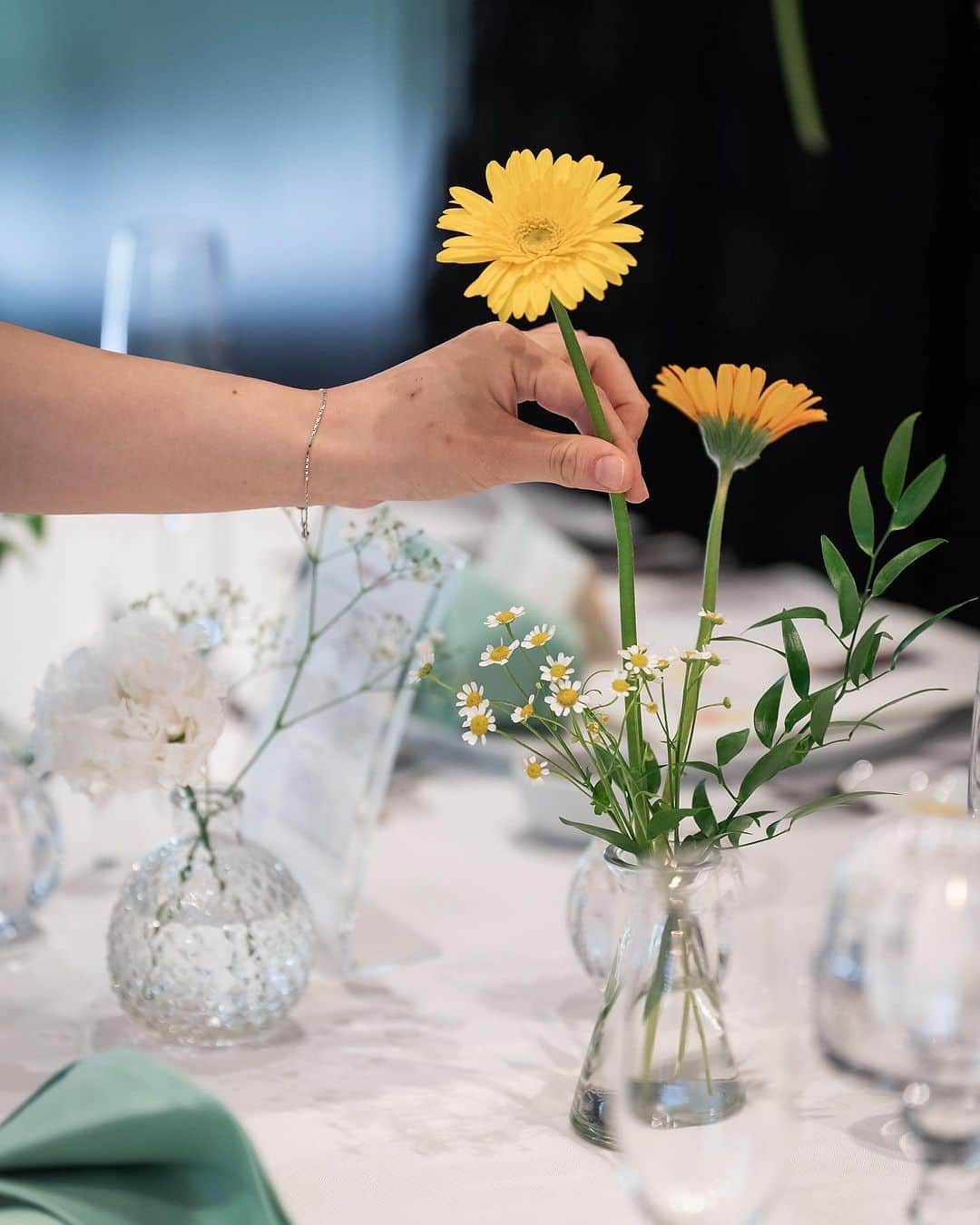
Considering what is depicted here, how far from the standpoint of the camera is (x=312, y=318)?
420 centimetres

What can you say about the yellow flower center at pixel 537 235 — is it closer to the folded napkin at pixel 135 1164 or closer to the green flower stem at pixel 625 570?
the green flower stem at pixel 625 570

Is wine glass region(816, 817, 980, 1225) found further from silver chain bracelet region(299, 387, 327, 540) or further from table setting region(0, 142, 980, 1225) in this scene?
silver chain bracelet region(299, 387, 327, 540)

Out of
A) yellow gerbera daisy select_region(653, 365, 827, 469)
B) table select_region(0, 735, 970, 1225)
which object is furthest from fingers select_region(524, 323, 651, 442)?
table select_region(0, 735, 970, 1225)

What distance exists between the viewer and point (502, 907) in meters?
1.01

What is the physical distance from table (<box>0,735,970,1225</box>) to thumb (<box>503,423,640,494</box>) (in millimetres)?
194

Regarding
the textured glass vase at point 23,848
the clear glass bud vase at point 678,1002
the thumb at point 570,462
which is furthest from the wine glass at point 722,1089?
the textured glass vase at point 23,848

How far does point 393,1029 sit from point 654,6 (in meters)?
2.78

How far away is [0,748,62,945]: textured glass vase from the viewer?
0.95 m

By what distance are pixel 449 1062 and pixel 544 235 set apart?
0.44 metres

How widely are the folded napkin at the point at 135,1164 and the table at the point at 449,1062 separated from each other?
0.22ft

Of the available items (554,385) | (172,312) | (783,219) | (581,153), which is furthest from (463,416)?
(581,153)

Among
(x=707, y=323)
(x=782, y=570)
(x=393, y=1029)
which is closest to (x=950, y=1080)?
(x=393, y=1029)

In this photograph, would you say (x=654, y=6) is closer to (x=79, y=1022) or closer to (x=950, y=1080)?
(x=79, y=1022)

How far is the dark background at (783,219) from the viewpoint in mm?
2260
